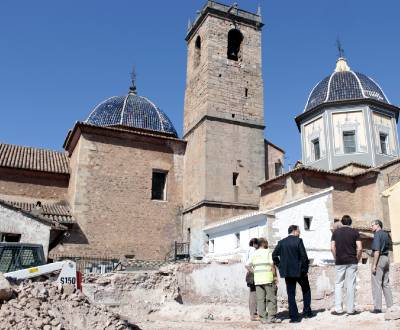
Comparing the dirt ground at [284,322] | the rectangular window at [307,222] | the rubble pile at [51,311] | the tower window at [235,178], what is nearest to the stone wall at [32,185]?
the tower window at [235,178]

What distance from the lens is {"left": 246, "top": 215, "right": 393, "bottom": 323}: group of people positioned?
22.2ft

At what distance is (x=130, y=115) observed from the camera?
26.4 m

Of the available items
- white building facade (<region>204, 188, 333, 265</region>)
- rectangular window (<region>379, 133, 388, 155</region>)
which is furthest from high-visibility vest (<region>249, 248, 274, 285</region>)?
rectangular window (<region>379, 133, 388, 155</region>)

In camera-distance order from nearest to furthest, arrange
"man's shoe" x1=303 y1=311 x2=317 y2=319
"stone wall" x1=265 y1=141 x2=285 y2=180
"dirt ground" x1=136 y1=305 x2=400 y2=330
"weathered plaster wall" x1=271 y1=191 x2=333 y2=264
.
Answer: "dirt ground" x1=136 y1=305 x2=400 y2=330 < "man's shoe" x1=303 y1=311 x2=317 y2=319 < "weathered plaster wall" x1=271 y1=191 x2=333 y2=264 < "stone wall" x1=265 y1=141 x2=285 y2=180

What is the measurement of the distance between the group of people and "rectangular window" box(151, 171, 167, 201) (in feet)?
48.0

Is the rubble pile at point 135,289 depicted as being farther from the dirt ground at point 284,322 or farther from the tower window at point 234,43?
the tower window at point 234,43

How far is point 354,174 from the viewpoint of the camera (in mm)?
20375

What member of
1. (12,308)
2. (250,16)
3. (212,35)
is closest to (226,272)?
(12,308)

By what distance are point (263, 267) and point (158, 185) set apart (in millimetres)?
14978

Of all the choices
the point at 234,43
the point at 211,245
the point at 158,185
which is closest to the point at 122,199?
the point at 158,185

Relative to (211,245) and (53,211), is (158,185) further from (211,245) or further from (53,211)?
(53,211)

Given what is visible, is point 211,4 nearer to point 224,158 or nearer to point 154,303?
point 224,158

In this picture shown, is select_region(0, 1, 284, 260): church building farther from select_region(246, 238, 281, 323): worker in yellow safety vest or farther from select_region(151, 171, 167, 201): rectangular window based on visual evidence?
select_region(246, 238, 281, 323): worker in yellow safety vest

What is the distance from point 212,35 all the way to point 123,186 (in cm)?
872
